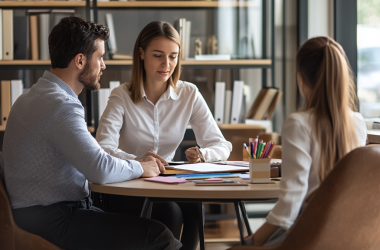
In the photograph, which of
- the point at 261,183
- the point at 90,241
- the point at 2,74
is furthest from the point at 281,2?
the point at 90,241

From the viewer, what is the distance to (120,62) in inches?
136

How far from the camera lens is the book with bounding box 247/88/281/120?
3.47m

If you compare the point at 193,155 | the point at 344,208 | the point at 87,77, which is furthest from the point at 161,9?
the point at 344,208

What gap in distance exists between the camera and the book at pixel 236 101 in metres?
3.45

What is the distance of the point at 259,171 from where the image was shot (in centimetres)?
145

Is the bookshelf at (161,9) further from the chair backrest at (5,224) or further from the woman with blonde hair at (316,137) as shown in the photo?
the woman with blonde hair at (316,137)

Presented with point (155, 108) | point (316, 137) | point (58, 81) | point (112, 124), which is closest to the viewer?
point (316, 137)

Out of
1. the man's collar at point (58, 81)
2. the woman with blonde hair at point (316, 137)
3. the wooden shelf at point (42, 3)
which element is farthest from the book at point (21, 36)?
the woman with blonde hair at point (316, 137)

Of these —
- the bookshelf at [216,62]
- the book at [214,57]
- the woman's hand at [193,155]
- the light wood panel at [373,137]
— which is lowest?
the woman's hand at [193,155]

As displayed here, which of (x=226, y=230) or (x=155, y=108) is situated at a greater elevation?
(x=155, y=108)

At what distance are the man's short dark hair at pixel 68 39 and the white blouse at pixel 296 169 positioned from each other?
81cm

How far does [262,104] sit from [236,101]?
0.22 metres

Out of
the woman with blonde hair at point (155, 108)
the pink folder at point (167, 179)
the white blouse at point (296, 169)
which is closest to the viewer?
the white blouse at point (296, 169)

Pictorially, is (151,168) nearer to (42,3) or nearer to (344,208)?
(344,208)
